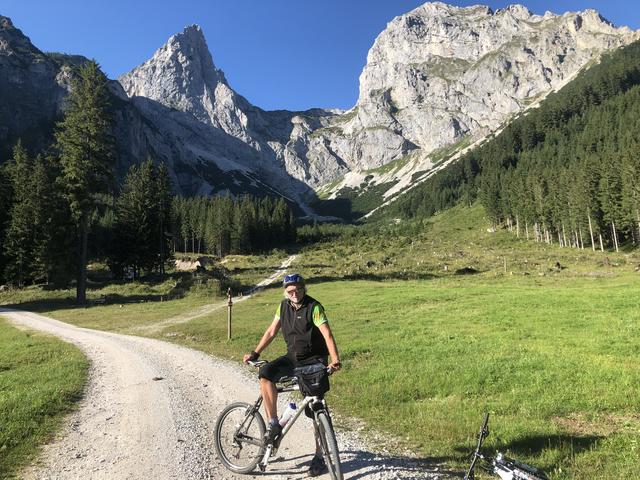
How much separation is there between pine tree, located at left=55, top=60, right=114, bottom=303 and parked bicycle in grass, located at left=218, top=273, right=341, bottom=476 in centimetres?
4415

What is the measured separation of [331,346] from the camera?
22.8ft

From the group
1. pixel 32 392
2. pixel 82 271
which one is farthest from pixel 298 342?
pixel 82 271

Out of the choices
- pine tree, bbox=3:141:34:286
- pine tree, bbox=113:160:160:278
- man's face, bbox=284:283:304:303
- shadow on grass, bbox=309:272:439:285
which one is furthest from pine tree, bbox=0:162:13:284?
man's face, bbox=284:283:304:303

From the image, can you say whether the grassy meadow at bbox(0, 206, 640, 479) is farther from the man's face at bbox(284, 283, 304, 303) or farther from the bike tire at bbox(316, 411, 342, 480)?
the man's face at bbox(284, 283, 304, 303)

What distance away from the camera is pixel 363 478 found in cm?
715

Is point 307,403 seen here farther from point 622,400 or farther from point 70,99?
point 70,99

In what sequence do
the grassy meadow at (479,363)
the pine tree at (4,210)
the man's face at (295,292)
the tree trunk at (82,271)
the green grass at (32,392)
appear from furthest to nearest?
the pine tree at (4,210) < the tree trunk at (82,271) < the green grass at (32,392) < the grassy meadow at (479,363) < the man's face at (295,292)

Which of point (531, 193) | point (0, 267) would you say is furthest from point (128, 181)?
point (531, 193)

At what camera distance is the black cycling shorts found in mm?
7535

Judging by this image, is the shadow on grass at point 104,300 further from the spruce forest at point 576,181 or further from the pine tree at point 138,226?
the spruce forest at point 576,181

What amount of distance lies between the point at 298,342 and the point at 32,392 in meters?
10.1

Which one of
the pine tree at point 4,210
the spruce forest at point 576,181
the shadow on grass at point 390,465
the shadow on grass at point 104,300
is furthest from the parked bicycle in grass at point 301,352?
the spruce forest at point 576,181

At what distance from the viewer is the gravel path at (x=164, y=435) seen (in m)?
7.44

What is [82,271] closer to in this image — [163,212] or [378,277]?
[163,212]
